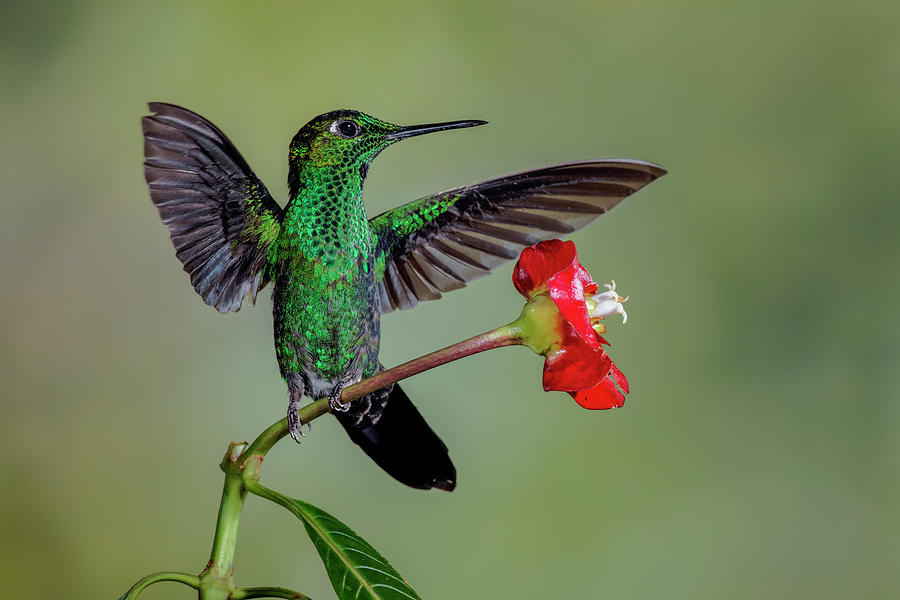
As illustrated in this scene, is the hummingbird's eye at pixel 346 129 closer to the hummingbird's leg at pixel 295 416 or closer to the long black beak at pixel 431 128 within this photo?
the long black beak at pixel 431 128

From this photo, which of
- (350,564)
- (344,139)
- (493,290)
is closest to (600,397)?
(350,564)

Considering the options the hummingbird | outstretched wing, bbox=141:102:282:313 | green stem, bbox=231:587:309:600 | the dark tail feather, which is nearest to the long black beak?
the hummingbird

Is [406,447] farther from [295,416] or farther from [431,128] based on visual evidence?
[431,128]

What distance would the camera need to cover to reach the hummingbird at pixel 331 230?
875 millimetres

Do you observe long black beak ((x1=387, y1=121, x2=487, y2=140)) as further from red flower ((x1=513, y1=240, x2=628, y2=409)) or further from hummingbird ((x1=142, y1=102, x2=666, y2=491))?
red flower ((x1=513, y1=240, x2=628, y2=409))

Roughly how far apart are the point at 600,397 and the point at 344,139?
1.23 ft

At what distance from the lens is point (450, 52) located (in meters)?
2.21

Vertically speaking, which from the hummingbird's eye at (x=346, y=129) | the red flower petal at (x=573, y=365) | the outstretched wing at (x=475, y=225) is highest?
the hummingbird's eye at (x=346, y=129)

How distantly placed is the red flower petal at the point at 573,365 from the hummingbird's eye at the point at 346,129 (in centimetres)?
33

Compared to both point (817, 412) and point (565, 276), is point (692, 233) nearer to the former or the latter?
point (817, 412)

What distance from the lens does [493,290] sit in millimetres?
2014

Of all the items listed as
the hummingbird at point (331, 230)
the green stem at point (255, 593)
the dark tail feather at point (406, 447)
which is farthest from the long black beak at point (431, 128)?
the green stem at point (255, 593)

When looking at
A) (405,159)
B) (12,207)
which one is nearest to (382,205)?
(405,159)

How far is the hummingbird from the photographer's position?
0.88m
